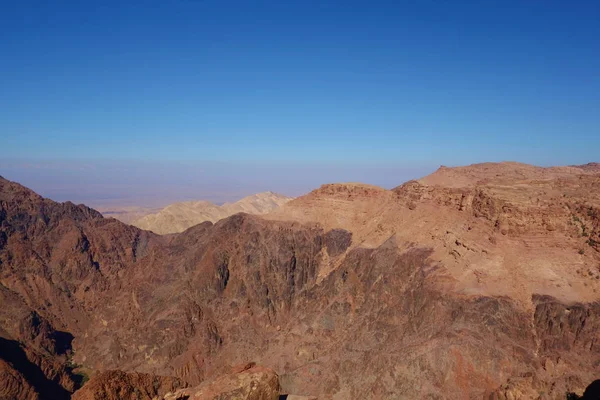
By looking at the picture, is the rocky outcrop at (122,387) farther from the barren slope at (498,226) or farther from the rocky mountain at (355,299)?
the barren slope at (498,226)

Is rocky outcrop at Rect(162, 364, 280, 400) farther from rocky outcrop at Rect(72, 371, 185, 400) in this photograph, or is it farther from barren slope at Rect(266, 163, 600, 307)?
barren slope at Rect(266, 163, 600, 307)

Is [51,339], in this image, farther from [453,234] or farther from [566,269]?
[566,269]

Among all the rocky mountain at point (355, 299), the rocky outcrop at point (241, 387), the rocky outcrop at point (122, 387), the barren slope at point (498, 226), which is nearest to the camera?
the rocky outcrop at point (241, 387)

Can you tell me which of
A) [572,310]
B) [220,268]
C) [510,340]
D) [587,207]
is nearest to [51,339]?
[220,268]

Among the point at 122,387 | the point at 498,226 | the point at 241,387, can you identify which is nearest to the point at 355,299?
the point at 498,226

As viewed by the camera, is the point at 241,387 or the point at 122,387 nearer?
the point at 241,387

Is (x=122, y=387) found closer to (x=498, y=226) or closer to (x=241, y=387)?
(x=241, y=387)

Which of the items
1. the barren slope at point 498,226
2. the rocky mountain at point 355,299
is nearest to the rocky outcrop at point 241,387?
the rocky mountain at point 355,299

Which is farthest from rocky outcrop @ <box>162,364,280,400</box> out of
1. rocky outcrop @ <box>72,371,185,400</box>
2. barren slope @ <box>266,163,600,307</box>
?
barren slope @ <box>266,163,600,307</box>
